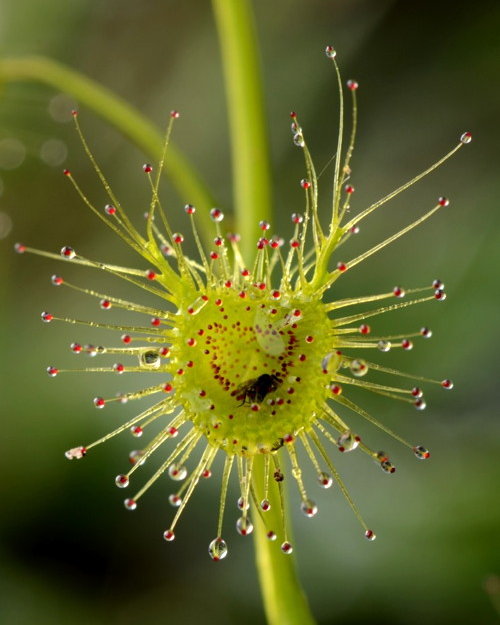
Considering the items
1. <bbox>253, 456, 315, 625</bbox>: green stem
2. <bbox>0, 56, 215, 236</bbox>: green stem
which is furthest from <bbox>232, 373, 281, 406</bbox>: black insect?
<bbox>0, 56, 215, 236</bbox>: green stem

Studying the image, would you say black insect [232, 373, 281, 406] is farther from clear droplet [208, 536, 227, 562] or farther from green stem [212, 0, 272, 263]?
green stem [212, 0, 272, 263]

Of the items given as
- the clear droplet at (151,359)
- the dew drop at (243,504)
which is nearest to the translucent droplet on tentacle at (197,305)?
the clear droplet at (151,359)

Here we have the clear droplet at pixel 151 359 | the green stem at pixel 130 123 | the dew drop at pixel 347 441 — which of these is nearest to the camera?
the dew drop at pixel 347 441

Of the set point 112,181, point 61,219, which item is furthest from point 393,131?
point 61,219

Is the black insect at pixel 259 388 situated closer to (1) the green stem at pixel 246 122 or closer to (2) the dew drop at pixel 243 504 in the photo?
(2) the dew drop at pixel 243 504

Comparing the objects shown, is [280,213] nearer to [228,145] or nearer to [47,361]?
[228,145]

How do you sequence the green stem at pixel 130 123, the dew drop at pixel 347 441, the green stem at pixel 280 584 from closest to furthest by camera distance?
the dew drop at pixel 347 441 < the green stem at pixel 280 584 < the green stem at pixel 130 123
